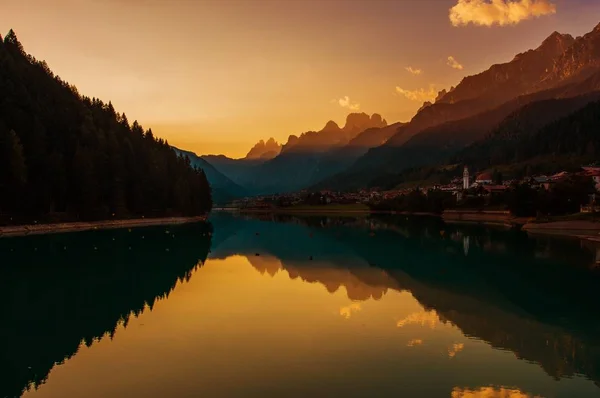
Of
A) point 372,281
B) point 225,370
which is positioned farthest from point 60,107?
point 225,370

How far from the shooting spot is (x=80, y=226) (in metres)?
102

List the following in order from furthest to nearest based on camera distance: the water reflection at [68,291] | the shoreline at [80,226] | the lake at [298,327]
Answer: the shoreline at [80,226] < the water reflection at [68,291] < the lake at [298,327]

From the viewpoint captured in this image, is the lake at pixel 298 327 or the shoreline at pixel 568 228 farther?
the shoreline at pixel 568 228

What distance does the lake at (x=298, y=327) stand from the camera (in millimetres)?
19672

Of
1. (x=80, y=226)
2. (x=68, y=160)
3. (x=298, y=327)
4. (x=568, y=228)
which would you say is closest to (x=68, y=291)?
(x=298, y=327)

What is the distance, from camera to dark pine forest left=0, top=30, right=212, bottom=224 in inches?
3565

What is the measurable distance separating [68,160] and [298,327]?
9197 centimetres

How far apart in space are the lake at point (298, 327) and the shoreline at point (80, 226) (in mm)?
30477

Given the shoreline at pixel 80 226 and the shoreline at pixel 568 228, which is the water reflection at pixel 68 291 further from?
the shoreline at pixel 568 228

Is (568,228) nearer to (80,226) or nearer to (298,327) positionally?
(298,327)

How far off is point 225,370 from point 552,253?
56.5 m

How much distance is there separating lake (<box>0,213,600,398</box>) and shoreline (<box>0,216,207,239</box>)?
3048 centimetres

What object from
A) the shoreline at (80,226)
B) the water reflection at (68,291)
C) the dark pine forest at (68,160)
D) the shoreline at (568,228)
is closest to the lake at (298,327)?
the water reflection at (68,291)

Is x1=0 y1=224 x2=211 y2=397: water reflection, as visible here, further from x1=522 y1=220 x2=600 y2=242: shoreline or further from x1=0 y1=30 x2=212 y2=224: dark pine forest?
x1=522 y1=220 x2=600 y2=242: shoreline
